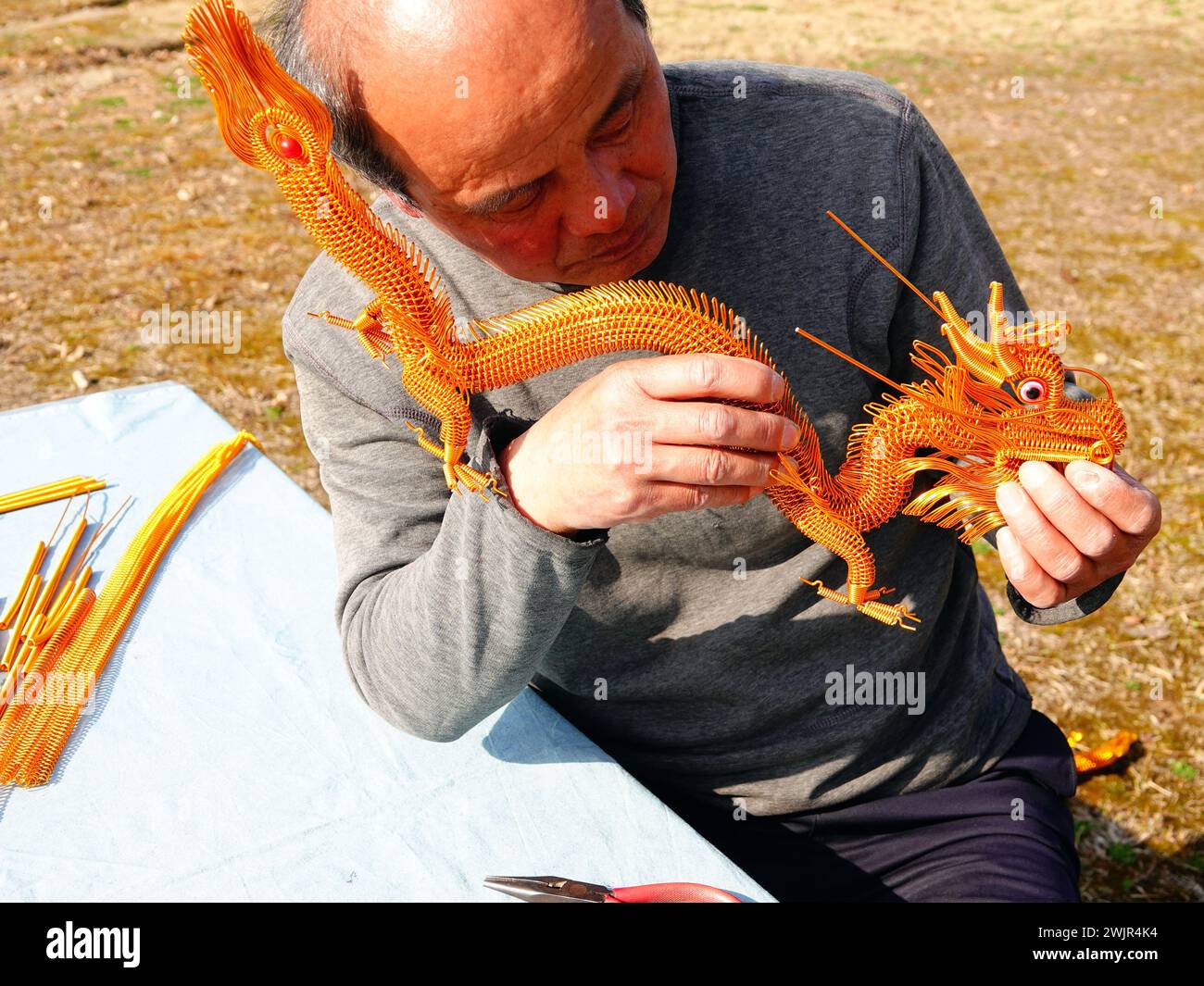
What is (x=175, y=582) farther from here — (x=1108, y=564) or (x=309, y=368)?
(x=1108, y=564)

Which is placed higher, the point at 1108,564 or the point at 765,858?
the point at 1108,564

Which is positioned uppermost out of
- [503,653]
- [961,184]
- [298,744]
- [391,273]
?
[961,184]

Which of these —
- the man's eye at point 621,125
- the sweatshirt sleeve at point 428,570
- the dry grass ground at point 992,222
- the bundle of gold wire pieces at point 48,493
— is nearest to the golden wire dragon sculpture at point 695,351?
the sweatshirt sleeve at point 428,570

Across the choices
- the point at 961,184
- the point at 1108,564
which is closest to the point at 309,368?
the point at 961,184

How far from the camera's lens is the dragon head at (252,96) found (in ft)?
4.21

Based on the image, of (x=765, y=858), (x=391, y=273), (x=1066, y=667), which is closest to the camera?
(x=391, y=273)

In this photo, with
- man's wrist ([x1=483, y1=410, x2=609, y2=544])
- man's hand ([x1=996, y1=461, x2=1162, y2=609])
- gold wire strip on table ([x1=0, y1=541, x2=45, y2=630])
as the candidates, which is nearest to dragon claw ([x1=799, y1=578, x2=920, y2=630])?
man's hand ([x1=996, y1=461, x2=1162, y2=609])

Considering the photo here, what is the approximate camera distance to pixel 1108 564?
1711mm

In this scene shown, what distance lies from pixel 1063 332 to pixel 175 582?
6.42ft

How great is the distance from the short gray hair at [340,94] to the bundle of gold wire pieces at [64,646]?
1.23 m

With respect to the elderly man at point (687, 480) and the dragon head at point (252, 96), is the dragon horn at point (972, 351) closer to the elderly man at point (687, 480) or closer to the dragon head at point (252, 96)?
the elderly man at point (687, 480)

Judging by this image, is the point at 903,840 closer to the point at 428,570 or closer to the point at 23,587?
the point at 428,570

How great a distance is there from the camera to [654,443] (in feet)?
4.88

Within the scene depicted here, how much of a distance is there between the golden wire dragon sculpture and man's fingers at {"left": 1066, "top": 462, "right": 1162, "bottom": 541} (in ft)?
0.22
